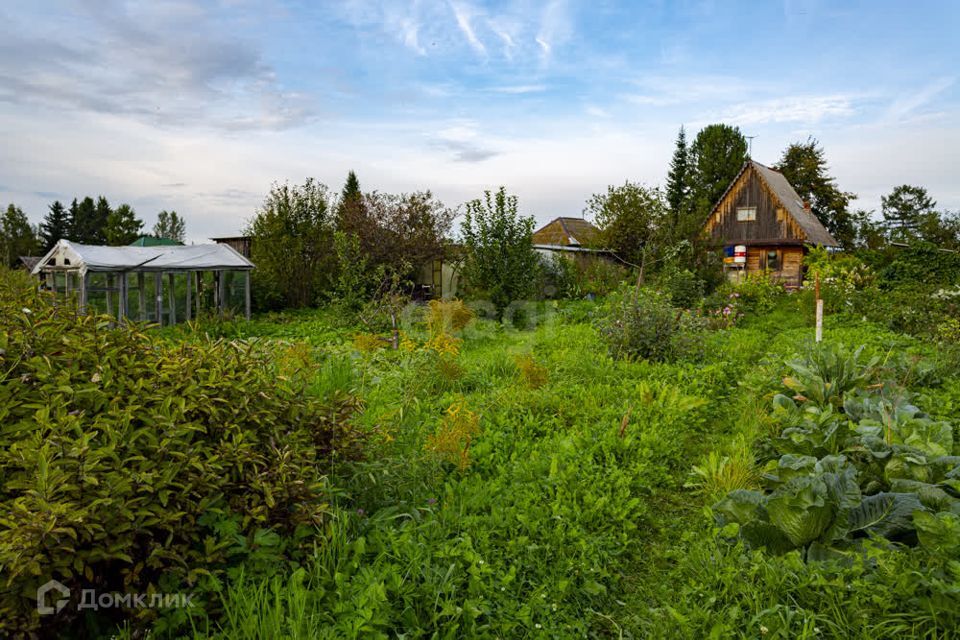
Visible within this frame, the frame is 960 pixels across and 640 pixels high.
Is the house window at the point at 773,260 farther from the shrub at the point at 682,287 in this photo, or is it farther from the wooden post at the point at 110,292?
the wooden post at the point at 110,292

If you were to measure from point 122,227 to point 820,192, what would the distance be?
44.6 meters

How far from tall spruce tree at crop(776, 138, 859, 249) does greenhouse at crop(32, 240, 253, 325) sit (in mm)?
31984

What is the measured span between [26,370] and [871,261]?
20.4 m

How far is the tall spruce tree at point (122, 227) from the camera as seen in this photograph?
39.5 meters

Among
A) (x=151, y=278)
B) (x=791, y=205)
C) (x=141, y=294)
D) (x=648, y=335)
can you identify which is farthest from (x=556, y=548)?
(x=791, y=205)

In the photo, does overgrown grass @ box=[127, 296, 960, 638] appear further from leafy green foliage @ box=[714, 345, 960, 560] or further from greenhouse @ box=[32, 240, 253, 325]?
greenhouse @ box=[32, 240, 253, 325]

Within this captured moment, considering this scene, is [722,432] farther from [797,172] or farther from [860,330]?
[797,172]

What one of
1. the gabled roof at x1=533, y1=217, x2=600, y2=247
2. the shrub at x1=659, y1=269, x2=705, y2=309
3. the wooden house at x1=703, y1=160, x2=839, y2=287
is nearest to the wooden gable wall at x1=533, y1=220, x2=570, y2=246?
the gabled roof at x1=533, y1=217, x2=600, y2=247

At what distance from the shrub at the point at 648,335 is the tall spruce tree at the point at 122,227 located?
39.7 meters

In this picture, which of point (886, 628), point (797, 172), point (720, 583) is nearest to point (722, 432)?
point (720, 583)

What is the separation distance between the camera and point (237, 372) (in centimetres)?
276

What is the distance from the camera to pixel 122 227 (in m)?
41.1

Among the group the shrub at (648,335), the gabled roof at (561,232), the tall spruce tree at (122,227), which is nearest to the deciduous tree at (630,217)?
the shrub at (648,335)

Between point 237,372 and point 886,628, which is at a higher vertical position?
point 237,372
